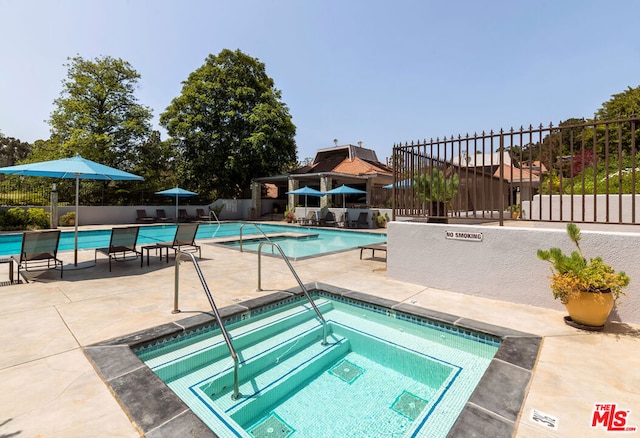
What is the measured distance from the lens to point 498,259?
491 cm

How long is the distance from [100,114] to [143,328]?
2698cm

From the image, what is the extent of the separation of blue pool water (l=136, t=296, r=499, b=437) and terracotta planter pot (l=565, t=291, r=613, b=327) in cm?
118

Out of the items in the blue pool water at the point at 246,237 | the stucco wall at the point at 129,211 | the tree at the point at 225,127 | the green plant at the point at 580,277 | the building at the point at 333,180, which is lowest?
the blue pool water at the point at 246,237

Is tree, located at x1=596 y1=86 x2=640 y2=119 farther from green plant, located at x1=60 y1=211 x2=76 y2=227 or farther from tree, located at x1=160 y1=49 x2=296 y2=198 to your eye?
green plant, located at x1=60 y1=211 x2=76 y2=227

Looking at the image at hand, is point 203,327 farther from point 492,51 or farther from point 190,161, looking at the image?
point 190,161

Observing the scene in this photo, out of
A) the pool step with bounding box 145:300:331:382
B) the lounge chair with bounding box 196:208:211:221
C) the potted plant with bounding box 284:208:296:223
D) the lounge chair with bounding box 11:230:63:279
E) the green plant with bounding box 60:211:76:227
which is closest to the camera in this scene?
the pool step with bounding box 145:300:331:382

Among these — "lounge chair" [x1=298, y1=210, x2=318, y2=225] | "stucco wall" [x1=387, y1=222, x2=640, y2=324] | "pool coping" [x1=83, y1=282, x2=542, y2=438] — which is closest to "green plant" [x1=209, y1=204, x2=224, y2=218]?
"lounge chair" [x1=298, y1=210, x2=318, y2=225]

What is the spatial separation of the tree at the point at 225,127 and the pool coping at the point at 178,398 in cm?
2242

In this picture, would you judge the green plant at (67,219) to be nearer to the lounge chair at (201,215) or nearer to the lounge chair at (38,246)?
the lounge chair at (201,215)

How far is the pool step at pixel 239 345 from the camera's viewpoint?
3.32 meters

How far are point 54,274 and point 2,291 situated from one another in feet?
4.60

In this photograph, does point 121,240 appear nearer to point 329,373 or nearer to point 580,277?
point 329,373

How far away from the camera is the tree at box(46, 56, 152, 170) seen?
2288 centimetres

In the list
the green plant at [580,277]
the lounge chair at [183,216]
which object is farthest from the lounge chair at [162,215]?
the green plant at [580,277]
